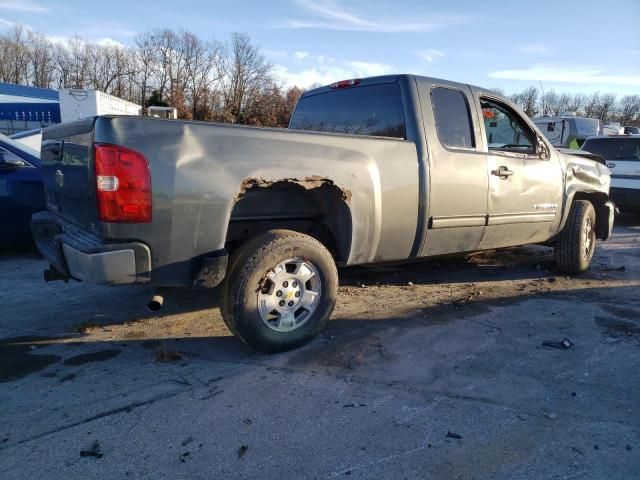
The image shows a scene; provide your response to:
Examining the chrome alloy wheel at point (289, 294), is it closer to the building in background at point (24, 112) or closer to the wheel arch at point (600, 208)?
the wheel arch at point (600, 208)

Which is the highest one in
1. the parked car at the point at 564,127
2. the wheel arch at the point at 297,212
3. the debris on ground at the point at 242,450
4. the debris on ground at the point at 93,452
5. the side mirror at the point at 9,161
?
the parked car at the point at 564,127

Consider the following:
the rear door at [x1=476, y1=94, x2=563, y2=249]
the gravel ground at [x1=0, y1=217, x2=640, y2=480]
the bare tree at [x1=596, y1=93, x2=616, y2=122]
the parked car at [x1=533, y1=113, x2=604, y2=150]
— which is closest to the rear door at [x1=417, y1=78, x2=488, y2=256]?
the rear door at [x1=476, y1=94, x2=563, y2=249]

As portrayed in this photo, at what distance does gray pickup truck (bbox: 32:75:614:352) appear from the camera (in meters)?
2.94

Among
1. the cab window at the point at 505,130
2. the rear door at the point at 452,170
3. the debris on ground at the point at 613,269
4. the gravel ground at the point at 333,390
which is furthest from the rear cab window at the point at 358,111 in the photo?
the debris on ground at the point at 613,269

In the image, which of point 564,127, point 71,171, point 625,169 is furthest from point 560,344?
point 564,127

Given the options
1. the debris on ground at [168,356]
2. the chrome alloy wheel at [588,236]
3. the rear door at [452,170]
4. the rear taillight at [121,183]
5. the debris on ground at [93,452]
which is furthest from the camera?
the chrome alloy wheel at [588,236]

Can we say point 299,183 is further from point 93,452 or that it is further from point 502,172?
point 502,172

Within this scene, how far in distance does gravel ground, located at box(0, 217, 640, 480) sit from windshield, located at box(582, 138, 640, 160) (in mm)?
6836

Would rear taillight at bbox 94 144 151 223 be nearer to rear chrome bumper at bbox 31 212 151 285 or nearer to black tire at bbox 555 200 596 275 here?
rear chrome bumper at bbox 31 212 151 285

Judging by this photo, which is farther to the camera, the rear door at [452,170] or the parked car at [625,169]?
the parked car at [625,169]

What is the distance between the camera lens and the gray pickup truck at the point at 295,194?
9.66 feet

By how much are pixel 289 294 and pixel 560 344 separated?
2130 mm

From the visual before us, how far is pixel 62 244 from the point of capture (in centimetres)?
329

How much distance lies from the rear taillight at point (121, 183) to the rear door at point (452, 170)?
2317 millimetres
